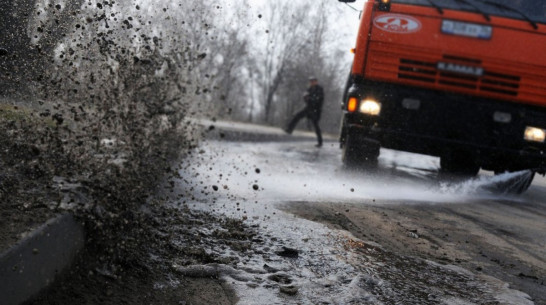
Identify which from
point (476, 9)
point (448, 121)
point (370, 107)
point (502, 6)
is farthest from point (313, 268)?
point (502, 6)

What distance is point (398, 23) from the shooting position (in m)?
6.03

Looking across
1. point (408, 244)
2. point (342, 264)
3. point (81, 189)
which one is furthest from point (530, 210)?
point (81, 189)

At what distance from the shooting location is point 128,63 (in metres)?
4.36

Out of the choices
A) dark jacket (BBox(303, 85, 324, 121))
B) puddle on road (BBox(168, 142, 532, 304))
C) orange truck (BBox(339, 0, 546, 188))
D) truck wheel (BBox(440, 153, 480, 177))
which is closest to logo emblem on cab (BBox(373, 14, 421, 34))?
orange truck (BBox(339, 0, 546, 188))

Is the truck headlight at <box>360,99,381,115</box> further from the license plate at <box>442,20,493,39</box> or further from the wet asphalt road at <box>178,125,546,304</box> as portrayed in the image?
the license plate at <box>442,20,493,39</box>

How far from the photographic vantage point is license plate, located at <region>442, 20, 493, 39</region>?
5.91 meters

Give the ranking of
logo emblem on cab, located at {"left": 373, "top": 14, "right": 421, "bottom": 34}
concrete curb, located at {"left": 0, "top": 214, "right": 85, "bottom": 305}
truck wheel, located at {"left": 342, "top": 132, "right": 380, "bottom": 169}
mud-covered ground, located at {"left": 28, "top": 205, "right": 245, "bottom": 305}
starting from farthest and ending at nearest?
truck wheel, located at {"left": 342, "top": 132, "right": 380, "bottom": 169}, logo emblem on cab, located at {"left": 373, "top": 14, "right": 421, "bottom": 34}, mud-covered ground, located at {"left": 28, "top": 205, "right": 245, "bottom": 305}, concrete curb, located at {"left": 0, "top": 214, "right": 85, "bottom": 305}

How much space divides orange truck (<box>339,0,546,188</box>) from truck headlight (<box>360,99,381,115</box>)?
12 mm

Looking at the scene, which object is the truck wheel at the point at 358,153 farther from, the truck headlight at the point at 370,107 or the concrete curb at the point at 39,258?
the concrete curb at the point at 39,258

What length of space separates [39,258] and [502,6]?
598 cm

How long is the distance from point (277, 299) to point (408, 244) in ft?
4.91

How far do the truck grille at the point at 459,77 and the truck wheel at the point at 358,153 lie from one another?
39.5 inches

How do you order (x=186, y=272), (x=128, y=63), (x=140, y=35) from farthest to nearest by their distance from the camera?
(x=140, y=35)
(x=128, y=63)
(x=186, y=272)

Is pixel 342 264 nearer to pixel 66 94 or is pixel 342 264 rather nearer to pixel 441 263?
pixel 441 263
